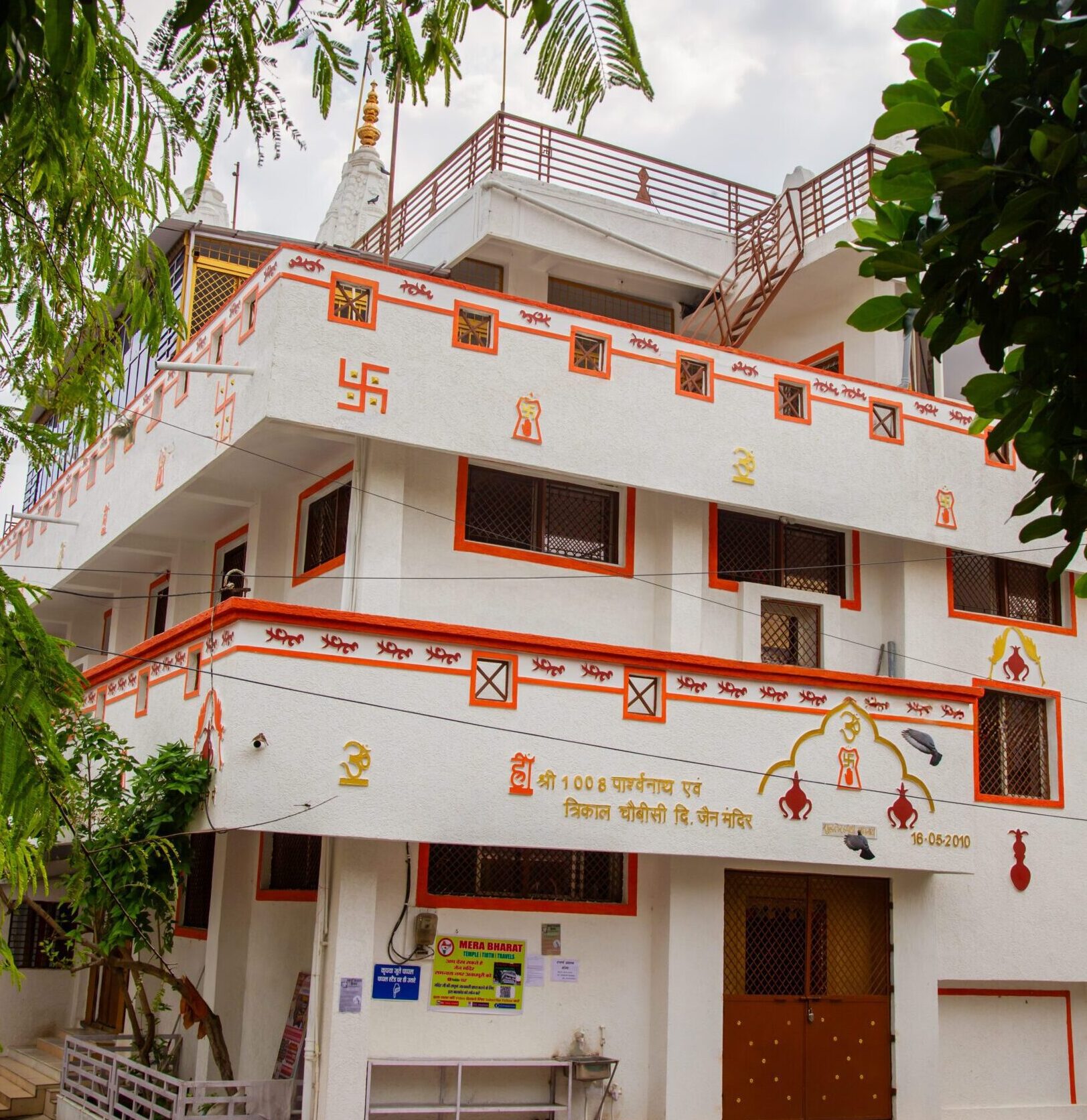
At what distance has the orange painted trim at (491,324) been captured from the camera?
1441 cm

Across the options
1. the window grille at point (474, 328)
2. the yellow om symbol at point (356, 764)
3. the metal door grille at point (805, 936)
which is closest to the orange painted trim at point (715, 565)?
the metal door grille at point (805, 936)

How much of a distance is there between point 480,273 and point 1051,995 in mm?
11196

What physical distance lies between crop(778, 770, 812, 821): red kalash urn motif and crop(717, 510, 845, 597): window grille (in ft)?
8.52

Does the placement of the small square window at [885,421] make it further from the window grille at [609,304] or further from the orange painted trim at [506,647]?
the window grille at [609,304]

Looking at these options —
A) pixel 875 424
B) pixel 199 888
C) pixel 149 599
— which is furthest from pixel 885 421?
pixel 149 599

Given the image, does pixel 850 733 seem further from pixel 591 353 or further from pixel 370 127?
pixel 370 127

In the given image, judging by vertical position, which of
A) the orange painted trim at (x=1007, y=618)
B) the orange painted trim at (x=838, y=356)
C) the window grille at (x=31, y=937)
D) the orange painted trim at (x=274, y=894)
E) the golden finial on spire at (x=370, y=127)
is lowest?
the window grille at (x=31, y=937)

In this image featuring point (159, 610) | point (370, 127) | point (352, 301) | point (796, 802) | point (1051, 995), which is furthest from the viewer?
point (370, 127)

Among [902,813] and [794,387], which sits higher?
[794,387]

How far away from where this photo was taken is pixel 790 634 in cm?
1675

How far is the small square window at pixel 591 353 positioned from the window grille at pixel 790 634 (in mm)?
3427

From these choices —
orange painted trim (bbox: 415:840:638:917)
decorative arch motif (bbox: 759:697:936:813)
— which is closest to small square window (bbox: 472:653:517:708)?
orange painted trim (bbox: 415:840:638:917)

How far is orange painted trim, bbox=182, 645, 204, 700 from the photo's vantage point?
43.6 feet

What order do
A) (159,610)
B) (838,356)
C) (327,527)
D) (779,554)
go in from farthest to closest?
(159,610), (838,356), (779,554), (327,527)
